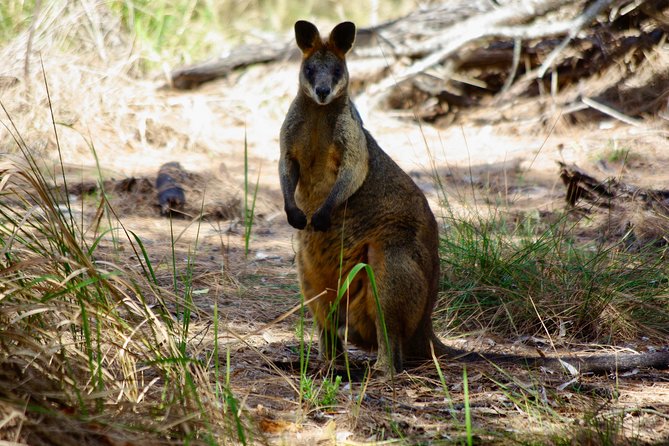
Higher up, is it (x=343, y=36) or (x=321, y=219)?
(x=343, y=36)

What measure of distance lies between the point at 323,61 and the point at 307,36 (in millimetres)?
222

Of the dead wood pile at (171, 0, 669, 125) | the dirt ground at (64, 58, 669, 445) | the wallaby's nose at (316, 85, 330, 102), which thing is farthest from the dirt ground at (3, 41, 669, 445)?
the wallaby's nose at (316, 85, 330, 102)

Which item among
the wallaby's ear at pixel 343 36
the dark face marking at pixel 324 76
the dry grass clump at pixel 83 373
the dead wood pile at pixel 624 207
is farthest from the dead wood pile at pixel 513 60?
the dry grass clump at pixel 83 373

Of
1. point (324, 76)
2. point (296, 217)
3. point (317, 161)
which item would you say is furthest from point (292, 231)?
point (324, 76)

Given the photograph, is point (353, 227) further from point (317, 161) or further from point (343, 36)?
point (343, 36)

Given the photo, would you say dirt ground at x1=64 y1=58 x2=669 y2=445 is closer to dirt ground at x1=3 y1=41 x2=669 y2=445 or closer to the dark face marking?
dirt ground at x1=3 y1=41 x2=669 y2=445

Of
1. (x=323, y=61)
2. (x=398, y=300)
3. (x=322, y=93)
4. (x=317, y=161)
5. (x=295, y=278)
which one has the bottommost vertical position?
(x=295, y=278)

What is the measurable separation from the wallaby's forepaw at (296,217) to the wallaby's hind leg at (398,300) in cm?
54

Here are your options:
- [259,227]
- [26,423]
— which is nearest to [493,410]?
[26,423]

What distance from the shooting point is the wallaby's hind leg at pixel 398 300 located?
4305mm

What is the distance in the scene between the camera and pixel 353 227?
182 inches

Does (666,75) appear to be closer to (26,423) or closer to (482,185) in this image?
(482,185)

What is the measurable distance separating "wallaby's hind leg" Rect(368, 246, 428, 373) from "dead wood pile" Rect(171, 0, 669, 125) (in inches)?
204

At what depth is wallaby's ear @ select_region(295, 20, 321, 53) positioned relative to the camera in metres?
4.78
